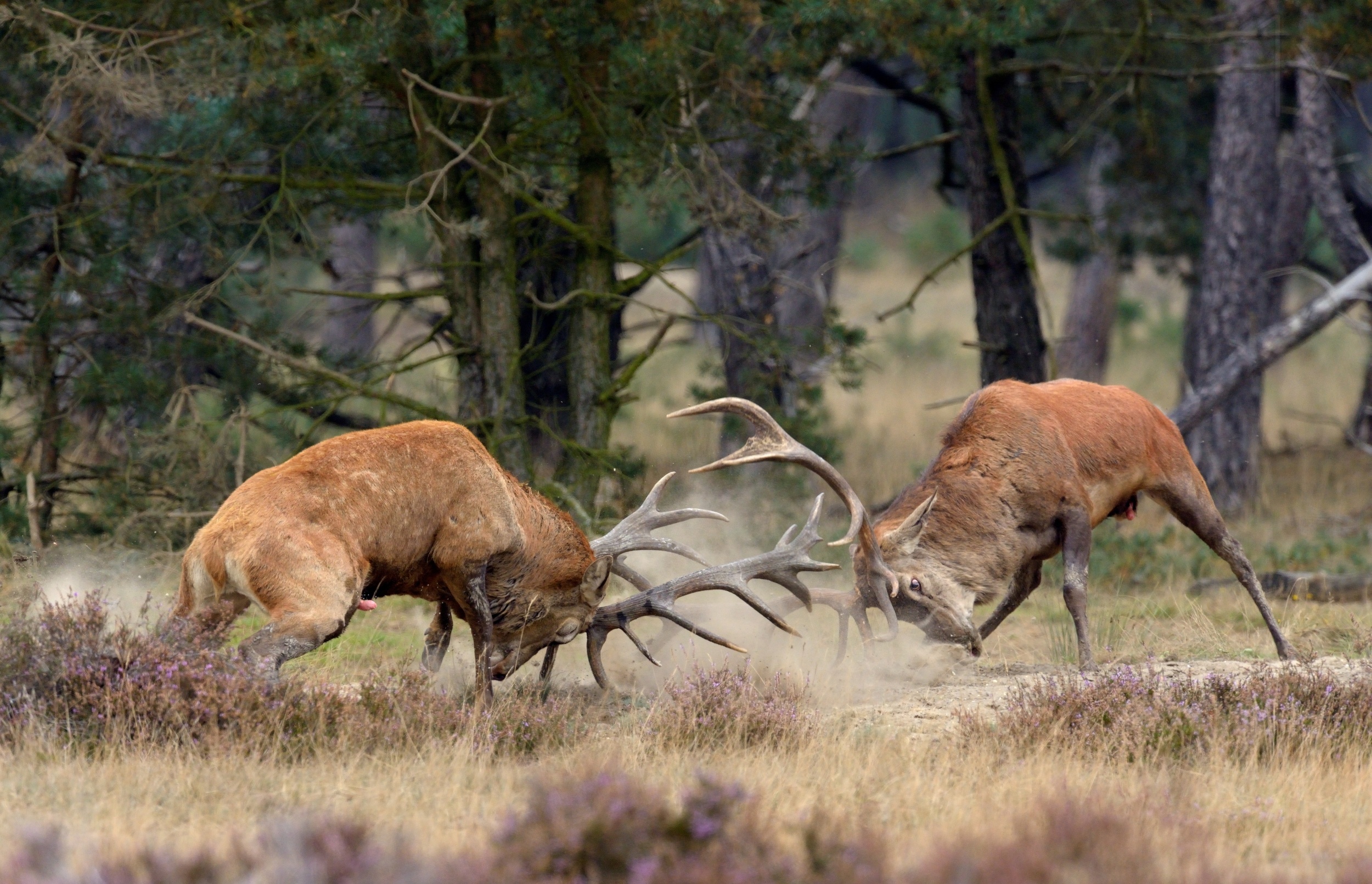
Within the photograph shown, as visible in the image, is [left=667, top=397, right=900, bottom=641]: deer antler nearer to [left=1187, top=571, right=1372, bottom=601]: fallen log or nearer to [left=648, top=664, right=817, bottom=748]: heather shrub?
[left=648, top=664, right=817, bottom=748]: heather shrub

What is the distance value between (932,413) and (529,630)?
553 inches

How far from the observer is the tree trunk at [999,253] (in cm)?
1252

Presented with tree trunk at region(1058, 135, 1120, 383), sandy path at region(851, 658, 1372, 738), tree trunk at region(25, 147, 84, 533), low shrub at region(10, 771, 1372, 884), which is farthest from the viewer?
tree trunk at region(1058, 135, 1120, 383)

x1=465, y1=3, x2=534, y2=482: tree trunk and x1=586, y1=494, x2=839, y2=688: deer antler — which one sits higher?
x1=465, y1=3, x2=534, y2=482: tree trunk

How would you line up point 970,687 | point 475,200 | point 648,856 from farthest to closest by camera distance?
point 475,200
point 970,687
point 648,856

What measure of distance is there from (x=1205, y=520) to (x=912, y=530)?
188cm

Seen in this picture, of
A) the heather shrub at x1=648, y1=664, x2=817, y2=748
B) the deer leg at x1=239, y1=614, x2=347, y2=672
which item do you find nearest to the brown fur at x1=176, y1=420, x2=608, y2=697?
the deer leg at x1=239, y1=614, x2=347, y2=672

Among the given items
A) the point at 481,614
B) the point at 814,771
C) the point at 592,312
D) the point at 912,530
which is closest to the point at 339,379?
the point at 592,312

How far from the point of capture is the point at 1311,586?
10773 millimetres

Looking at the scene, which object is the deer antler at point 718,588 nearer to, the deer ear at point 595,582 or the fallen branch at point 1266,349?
the deer ear at point 595,582

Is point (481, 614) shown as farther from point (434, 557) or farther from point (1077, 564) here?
point (1077, 564)

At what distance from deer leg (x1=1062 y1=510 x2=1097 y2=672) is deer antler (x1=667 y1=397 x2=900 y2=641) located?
3.16 feet

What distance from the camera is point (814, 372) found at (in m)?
13.6

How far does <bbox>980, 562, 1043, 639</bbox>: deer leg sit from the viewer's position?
8328 mm
